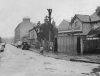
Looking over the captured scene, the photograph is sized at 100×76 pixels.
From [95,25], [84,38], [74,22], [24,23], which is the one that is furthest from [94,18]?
[24,23]

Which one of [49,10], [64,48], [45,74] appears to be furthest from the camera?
[49,10]

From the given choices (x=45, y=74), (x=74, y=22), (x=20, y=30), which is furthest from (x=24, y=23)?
(x=45, y=74)

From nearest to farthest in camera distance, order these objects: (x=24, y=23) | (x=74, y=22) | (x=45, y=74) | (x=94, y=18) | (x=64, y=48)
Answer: (x=45, y=74)
(x=64, y=48)
(x=94, y=18)
(x=74, y=22)
(x=24, y=23)

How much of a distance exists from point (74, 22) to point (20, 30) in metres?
66.2

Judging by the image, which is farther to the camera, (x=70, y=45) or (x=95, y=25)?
(x=95, y=25)

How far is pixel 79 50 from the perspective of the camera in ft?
89.1

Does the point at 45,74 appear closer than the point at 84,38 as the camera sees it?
Yes

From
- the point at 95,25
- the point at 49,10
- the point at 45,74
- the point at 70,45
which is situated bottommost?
the point at 45,74

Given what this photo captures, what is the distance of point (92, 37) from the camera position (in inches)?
1172

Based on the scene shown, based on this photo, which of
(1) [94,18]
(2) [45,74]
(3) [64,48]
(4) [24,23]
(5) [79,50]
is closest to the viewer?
(2) [45,74]

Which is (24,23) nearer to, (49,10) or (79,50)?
(49,10)

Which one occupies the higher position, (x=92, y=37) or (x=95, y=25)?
(x=95, y=25)

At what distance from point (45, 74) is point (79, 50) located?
1620 centimetres

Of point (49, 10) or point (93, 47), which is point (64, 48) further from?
point (49, 10)
